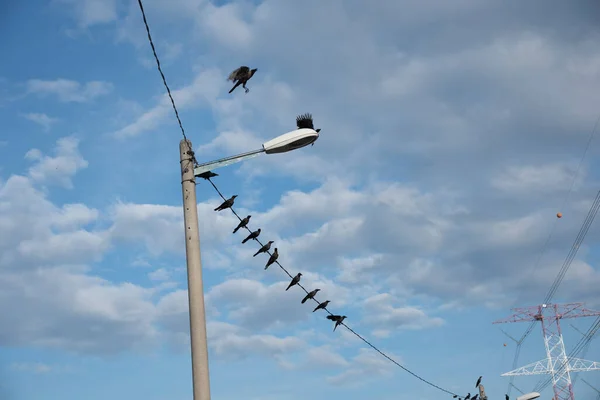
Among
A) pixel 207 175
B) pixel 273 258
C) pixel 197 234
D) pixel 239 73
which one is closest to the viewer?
pixel 197 234

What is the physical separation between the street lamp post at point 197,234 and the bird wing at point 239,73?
5.48 ft

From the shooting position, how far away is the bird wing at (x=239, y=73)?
10.3m

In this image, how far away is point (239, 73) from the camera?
1037 cm

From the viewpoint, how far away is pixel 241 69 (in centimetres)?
1033

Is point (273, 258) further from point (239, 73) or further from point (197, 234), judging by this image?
point (197, 234)

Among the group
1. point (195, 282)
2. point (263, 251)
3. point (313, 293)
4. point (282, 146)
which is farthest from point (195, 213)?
point (313, 293)

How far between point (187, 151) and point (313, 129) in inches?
70.5

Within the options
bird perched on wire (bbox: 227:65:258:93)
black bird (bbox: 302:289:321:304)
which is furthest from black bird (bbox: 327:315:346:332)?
bird perched on wire (bbox: 227:65:258:93)

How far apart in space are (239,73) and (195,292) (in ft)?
13.2

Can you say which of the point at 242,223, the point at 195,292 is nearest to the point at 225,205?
the point at 242,223

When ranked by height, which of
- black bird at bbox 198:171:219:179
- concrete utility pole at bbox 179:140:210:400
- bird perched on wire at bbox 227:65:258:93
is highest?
bird perched on wire at bbox 227:65:258:93

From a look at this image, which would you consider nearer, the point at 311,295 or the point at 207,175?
the point at 207,175

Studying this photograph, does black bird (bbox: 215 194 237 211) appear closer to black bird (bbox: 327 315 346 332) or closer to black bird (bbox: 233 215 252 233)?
black bird (bbox: 233 215 252 233)

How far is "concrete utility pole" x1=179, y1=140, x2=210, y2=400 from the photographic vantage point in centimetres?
742
